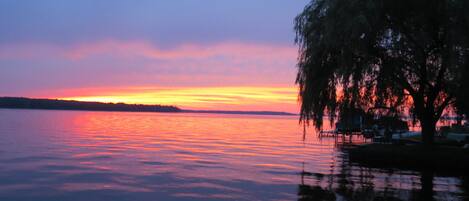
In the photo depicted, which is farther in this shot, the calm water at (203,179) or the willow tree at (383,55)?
the willow tree at (383,55)

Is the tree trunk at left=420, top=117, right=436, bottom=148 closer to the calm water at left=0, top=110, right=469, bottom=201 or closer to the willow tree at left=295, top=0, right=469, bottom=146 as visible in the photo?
the willow tree at left=295, top=0, right=469, bottom=146

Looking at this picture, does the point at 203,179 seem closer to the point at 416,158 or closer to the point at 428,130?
the point at 416,158

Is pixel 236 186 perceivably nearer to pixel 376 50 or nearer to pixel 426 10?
pixel 376 50

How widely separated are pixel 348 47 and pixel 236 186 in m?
9.03

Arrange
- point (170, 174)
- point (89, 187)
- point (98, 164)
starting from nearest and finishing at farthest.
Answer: point (89, 187) → point (170, 174) → point (98, 164)

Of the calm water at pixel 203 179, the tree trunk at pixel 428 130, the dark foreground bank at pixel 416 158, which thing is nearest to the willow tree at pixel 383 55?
the tree trunk at pixel 428 130

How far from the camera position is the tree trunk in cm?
2333

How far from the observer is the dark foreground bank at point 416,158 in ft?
71.3

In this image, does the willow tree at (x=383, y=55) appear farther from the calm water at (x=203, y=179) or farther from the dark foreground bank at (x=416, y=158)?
the calm water at (x=203, y=179)

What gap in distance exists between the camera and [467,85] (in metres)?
19.6

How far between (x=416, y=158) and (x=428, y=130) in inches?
73.3

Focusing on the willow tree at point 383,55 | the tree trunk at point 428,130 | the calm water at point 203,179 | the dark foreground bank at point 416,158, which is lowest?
the calm water at point 203,179

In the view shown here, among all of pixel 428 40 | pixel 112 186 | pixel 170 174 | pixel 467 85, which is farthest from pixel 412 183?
pixel 112 186

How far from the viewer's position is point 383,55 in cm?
2234
